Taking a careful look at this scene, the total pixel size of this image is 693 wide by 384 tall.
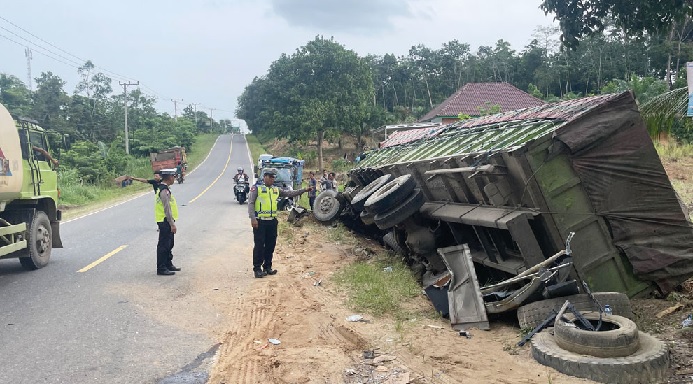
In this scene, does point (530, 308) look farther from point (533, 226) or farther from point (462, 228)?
point (462, 228)

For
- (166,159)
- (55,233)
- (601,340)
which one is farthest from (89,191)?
(601,340)

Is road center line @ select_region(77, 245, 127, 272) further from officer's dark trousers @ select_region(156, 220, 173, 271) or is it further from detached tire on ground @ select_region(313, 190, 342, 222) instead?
detached tire on ground @ select_region(313, 190, 342, 222)

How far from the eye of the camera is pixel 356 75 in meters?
41.4

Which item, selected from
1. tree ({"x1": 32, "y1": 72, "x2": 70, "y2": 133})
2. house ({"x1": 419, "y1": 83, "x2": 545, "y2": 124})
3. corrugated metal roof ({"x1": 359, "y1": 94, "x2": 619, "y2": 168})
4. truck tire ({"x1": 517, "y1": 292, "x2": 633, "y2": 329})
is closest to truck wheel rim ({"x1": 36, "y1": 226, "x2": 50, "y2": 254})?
corrugated metal roof ({"x1": 359, "y1": 94, "x2": 619, "y2": 168})

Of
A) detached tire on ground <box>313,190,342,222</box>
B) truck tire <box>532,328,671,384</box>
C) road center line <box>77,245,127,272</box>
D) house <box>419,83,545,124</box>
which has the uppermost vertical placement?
house <box>419,83,545,124</box>

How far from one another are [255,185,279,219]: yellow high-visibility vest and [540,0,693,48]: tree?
4.58m

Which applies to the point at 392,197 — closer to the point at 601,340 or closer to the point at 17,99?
the point at 601,340

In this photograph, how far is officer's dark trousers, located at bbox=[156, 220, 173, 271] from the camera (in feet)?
28.4

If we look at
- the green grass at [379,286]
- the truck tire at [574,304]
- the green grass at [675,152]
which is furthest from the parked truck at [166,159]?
the truck tire at [574,304]

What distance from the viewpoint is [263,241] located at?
8688 millimetres

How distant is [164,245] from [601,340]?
6.32m

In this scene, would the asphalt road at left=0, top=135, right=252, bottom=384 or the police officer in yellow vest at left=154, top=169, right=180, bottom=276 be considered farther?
the police officer in yellow vest at left=154, top=169, right=180, bottom=276

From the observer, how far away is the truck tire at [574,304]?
5707 millimetres

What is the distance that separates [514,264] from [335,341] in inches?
102
